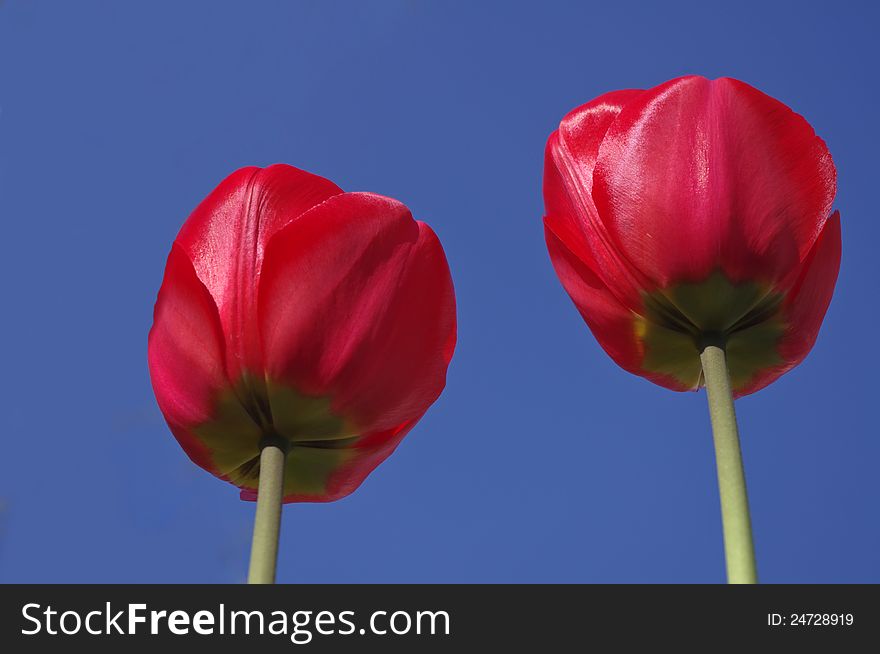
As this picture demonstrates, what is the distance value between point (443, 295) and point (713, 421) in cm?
28

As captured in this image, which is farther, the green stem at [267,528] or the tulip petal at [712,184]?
the tulip petal at [712,184]

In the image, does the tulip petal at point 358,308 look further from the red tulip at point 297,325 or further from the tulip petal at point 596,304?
the tulip petal at point 596,304

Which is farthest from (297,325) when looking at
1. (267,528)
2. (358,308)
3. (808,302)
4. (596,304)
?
(808,302)

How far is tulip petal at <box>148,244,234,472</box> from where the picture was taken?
3.39ft

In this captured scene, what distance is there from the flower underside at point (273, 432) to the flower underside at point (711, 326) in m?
0.32

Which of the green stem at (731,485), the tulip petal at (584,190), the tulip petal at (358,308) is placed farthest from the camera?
the tulip petal at (584,190)

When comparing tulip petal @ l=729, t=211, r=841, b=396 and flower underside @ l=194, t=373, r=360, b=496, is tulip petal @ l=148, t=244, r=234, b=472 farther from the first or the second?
tulip petal @ l=729, t=211, r=841, b=396

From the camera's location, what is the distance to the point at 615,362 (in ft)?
4.05

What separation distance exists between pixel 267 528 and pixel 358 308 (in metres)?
0.24

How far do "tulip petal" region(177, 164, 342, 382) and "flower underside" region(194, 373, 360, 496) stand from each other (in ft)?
0.09

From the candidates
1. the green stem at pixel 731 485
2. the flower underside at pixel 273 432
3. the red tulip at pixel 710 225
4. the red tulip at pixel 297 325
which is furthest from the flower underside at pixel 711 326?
the flower underside at pixel 273 432

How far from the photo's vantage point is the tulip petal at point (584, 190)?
1125 millimetres

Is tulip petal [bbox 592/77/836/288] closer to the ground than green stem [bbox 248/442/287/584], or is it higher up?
higher up

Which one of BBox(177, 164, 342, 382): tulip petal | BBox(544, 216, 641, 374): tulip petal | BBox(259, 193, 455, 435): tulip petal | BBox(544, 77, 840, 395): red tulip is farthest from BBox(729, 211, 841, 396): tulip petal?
BBox(177, 164, 342, 382): tulip petal
